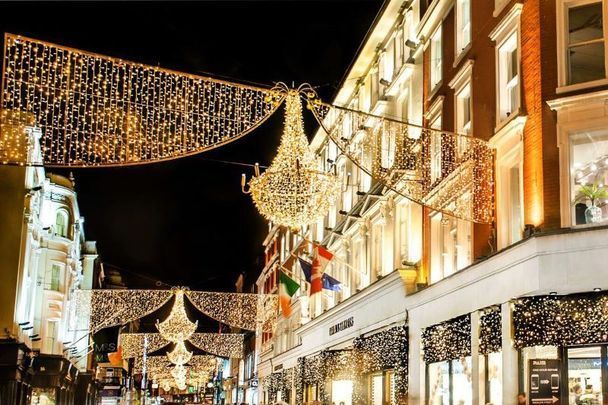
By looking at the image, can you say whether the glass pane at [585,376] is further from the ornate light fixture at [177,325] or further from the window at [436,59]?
the ornate light fixture at [177,325]

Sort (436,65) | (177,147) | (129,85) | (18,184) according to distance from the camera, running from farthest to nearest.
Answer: (18,184) → (436,65) → (177,147) → (129,85)

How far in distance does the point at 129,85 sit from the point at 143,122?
3.05ft

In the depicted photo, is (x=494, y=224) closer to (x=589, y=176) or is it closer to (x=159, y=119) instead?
(x=589, y=176)

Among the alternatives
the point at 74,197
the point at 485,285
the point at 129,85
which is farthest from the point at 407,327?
the point at 74,197

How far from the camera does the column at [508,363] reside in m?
19.4

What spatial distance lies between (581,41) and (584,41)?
78 millimetres

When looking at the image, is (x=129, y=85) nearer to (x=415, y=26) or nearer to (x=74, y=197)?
(x=415, y=26)

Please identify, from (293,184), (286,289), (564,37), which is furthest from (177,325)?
(564,37)

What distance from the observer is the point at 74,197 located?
52781mm

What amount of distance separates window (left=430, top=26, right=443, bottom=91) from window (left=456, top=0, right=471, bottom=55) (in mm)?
2041

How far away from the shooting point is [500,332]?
20.5m

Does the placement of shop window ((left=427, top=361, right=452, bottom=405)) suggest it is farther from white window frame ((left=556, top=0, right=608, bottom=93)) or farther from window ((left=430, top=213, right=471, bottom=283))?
white window frame ((left=556, top=0, right=608, bottom=93))

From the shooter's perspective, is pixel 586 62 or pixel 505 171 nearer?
pixel 586 62

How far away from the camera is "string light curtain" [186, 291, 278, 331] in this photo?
47062 millimetres
